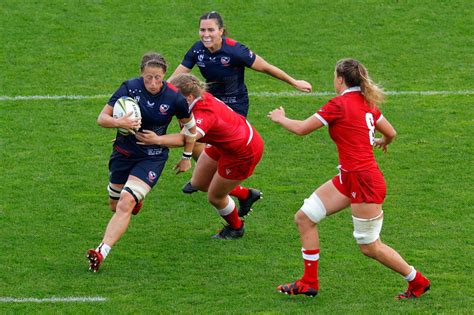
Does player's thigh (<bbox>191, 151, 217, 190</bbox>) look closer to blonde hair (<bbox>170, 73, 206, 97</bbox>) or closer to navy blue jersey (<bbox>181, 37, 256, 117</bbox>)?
blonde hair (<bbox>170, 73, 206, 97</bbox>)

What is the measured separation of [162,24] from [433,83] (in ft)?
17.1

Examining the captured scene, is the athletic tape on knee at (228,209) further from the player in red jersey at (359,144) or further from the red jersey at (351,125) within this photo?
the red jersey at (351,125)

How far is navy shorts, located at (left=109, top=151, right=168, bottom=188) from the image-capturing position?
11.0 meters

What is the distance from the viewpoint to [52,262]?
11.1 m

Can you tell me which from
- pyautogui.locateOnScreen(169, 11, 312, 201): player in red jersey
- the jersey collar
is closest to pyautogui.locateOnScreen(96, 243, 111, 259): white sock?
pyautogui.locateOnScreen(169, 11, 312, 201): player in red jersey

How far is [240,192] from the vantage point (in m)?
12.4

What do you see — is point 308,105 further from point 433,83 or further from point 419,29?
point 419,29

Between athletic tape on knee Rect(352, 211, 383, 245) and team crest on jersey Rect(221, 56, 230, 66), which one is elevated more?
team crest on jersey Rect(221, 56, 230, 66)

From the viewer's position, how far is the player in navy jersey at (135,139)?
10711 millimetres

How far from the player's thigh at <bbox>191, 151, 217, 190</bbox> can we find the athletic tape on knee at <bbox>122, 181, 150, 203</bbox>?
4.10 ft

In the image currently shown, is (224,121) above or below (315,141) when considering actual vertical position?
above

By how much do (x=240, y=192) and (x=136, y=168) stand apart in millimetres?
1744

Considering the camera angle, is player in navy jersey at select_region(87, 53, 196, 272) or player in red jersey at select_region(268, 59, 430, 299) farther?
player in navy jersey at select_region(87, 53, 196, 272)

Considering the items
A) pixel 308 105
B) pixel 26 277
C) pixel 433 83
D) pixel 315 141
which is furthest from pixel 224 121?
pixel 433 83
